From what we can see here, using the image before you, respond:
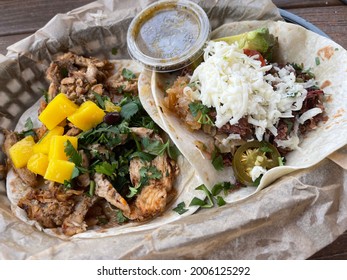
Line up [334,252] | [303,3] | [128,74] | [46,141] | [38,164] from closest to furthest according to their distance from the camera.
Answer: [334,252] → [38,164] → [46,141] → [128,74] → [303,3]

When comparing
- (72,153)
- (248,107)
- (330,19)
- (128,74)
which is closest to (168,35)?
(128,74)

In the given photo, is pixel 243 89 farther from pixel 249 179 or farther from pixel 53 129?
pixel 53 129

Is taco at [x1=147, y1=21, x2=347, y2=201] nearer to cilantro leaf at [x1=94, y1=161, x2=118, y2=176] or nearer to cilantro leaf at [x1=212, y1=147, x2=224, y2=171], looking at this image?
cilantro leaf at [x1=212, y1=147, x2=224, y2=171]

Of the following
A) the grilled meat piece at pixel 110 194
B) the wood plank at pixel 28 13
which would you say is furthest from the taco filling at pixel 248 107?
the wood plank at pixel 28 13

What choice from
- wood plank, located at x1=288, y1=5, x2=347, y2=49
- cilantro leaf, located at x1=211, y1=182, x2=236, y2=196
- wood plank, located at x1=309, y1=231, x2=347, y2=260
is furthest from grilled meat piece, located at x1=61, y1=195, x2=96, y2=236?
wood plank, located at x1=288, y1=5, x2=347, y2=49

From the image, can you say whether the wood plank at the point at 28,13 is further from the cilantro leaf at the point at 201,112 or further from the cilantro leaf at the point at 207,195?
the cilantro leaf at the point at 207,195

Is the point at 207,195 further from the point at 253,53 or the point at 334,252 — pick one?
the point at 253,53
